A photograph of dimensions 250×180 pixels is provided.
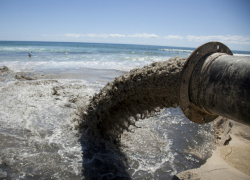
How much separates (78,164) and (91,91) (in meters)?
4.22

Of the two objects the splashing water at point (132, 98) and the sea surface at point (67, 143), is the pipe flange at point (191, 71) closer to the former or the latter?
the splashing water at point (132, 98)

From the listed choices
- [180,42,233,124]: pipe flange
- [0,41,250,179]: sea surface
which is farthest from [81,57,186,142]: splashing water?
[0,41,250,179]: sea surface

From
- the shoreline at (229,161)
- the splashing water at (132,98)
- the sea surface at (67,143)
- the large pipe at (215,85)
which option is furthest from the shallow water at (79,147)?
the large pipe at (215,85)

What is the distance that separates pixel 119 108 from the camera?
11.6 ft

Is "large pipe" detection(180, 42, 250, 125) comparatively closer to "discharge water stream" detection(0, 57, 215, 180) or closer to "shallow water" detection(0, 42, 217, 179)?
→ "discharge water stream" detection(0, 57, 215, 180)

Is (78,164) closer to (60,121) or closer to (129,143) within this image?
(129,143)

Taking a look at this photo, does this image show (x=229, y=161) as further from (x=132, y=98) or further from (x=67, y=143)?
(x=67, y=143)

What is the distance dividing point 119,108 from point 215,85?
2053 mm

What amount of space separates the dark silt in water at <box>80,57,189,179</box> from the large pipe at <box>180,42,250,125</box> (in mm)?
387

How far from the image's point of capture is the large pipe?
1591mm

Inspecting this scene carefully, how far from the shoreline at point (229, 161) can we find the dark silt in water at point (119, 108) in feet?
3.78

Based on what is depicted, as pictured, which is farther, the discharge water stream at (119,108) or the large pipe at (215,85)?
the discharge water stream at (119,108)

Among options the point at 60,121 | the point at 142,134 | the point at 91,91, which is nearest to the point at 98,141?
the point at 142,134

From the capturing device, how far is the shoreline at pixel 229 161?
2725mm
